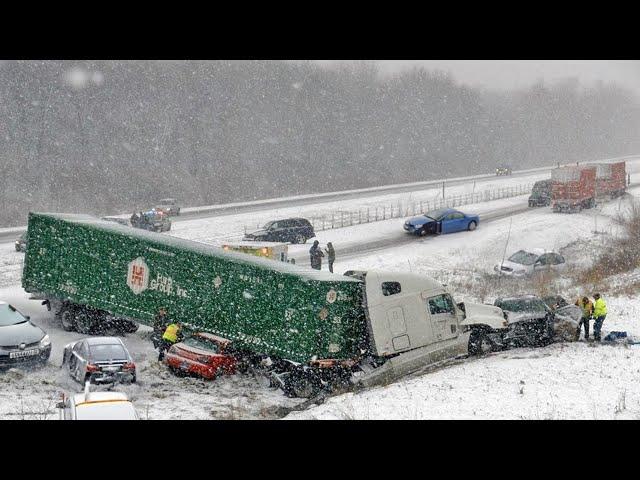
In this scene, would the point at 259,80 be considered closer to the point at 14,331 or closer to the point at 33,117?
the point at 33,117

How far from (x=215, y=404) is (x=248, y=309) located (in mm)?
2962

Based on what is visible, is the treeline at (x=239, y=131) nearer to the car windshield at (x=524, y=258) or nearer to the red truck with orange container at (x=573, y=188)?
the red truck with orange container at (x=573, y=188)

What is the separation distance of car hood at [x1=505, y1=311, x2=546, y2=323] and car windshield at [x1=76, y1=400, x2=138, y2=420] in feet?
39.5

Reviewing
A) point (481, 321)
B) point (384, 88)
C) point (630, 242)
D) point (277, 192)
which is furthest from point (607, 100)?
point (481, 321)

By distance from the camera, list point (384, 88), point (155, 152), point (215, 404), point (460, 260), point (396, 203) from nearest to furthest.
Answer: point (215, 404), point (460, 260), point (396, 203), point (155, 152), point (384, 88)

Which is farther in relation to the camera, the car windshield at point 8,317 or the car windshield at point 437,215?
the car windshield at point 437,215

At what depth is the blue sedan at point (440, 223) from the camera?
4075cm

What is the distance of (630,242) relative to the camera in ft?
129

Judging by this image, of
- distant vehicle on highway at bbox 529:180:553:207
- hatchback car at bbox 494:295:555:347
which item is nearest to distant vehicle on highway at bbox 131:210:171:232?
hatchback car at bbox 494:295:555:347

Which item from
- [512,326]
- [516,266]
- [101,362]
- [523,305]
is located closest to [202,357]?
[101,362]

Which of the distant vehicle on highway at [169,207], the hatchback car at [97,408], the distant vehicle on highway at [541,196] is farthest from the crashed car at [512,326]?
the distant vehicle on highway at [541,196]

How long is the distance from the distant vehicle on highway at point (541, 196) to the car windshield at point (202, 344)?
133 ft

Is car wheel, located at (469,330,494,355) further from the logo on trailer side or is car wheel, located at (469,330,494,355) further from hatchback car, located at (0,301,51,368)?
hatchback car, located at (0,301,51,368)

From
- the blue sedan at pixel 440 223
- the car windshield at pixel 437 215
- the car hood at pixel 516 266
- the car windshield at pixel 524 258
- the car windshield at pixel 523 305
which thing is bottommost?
the car hood at pixel 516 266
